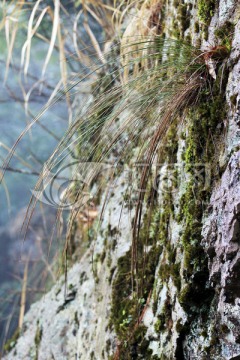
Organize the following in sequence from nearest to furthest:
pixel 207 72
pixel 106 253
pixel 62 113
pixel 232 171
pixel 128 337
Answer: pixel 232 171, pixel 207 72, pixel 128 337, pixel 106 253, pixel 62 113

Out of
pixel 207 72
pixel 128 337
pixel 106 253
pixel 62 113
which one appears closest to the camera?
pixel 207 72

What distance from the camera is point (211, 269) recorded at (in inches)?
37.5

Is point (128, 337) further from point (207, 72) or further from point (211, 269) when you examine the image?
point (207, 72)

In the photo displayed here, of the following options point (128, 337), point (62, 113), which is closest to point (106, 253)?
point (128, 337)

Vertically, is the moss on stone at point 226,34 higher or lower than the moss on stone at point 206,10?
lower

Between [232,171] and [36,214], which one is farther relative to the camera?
[36,214]

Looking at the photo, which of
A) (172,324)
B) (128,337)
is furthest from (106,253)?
(172,324)

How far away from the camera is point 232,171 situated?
2.97 ft

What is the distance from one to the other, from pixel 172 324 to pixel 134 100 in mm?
445

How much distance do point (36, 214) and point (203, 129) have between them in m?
2.38

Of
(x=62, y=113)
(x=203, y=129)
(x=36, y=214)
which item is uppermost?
(x=62, y=113)

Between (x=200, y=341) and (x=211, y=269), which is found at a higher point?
(x=211, y=269)

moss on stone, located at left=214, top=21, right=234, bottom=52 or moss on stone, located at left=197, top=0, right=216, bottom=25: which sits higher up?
moss on stone, located at left=197, top=0, right=216, bottom=25

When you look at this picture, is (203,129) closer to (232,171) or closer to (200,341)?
(232,171)
